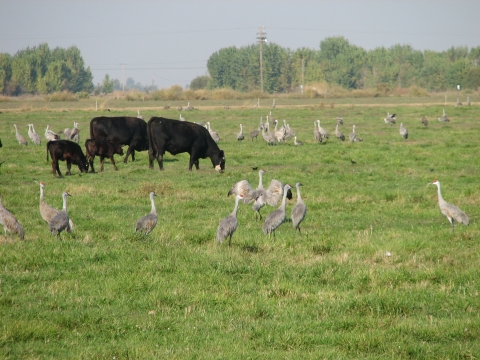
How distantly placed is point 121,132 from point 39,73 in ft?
420

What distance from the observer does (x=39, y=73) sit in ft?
479

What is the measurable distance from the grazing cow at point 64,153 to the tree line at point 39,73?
122 m

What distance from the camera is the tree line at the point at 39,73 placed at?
141000 millimetres

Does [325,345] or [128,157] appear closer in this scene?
[325,345]

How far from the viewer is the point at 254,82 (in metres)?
137

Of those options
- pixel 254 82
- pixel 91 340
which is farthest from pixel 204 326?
pixel 254 82

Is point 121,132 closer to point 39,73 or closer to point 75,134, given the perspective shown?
point 75,134

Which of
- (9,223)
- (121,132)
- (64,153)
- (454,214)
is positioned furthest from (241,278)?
(121,132)

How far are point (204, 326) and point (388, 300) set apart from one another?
2.35 meters

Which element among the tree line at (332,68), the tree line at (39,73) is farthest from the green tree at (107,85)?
the tree line at (332,68)

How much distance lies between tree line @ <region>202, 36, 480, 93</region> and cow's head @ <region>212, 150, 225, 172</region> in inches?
4035

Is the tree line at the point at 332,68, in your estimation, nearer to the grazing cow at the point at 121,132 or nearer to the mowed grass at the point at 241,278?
the grazing cow at the point at 121,132

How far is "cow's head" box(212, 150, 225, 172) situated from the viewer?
72.3ft

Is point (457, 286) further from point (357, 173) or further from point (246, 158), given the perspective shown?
point (246, 158)
